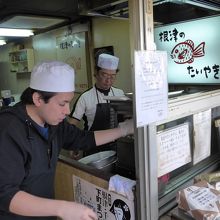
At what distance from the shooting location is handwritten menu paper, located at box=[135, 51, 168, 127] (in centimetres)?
103

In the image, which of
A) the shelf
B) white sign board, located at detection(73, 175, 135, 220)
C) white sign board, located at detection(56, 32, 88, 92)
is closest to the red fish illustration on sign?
white sign board, located at detection(73, 175, 135, 220)

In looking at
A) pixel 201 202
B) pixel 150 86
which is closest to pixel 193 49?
pixel 150 86

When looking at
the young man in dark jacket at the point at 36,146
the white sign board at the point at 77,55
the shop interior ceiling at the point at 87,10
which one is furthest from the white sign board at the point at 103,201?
the white sign board at the point at 77,55

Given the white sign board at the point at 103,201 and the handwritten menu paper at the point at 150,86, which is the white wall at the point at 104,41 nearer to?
the white sign board at the point at 103,201

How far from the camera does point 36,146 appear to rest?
1263mm

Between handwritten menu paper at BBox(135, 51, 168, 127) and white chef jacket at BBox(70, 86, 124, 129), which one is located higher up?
handwritten menu paper at BBox(135, 51, 168, 127)

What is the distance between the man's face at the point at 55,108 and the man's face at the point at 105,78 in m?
1.16

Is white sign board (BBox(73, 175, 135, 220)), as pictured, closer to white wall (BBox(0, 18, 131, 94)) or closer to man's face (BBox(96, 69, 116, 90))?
man's face (BBox(96, 69, 116, 90))

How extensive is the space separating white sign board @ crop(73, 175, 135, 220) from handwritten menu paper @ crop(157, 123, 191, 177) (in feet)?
0.71

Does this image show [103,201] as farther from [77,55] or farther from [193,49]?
[77,55]

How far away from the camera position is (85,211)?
1.04 metres

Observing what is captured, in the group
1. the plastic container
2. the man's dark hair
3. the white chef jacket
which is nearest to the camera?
the man's dark hair

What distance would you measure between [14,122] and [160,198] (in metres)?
0.76

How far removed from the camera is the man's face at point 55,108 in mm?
1211
